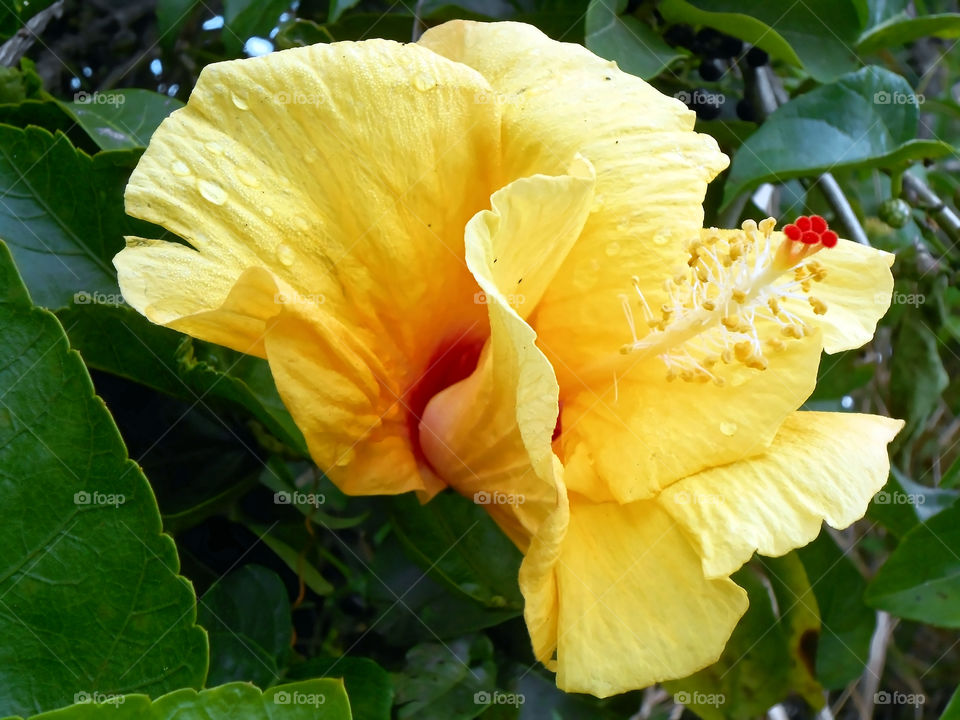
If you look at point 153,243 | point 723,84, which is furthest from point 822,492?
point 723,84

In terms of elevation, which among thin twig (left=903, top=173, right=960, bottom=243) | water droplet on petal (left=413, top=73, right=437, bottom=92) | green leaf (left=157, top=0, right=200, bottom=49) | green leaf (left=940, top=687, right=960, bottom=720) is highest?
green leaf (left=157, top=0, right=200, bottom=49)

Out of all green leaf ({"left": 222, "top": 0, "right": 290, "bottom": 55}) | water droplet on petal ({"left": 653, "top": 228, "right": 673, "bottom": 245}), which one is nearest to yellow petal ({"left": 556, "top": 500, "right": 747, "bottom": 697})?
water droplet on petal ({"left": 653, "top": 228, "right": 673, "bottom": 245})

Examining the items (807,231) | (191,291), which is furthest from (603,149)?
(191,291)

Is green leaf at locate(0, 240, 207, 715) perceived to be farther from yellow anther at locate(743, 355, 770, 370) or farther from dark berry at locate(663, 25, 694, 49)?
dark berry at locate(663, 25, 694, 49)

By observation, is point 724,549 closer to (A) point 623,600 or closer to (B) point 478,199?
(A) point 623,600

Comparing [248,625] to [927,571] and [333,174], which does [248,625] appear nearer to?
[333,174]

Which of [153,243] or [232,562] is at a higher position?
[153,243]
